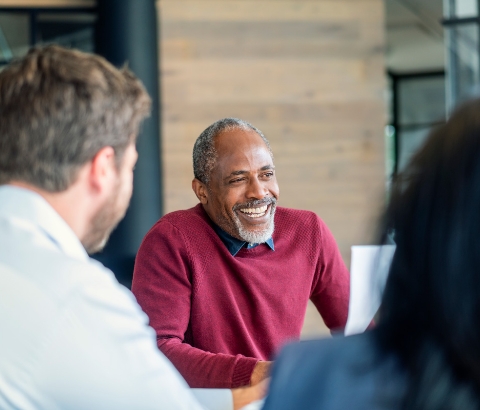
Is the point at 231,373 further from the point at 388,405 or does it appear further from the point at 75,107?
the point at 388,405

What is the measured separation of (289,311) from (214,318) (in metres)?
0.23

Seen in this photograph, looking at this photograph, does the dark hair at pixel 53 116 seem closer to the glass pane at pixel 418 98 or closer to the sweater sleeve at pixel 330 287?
the sweater sleeve at pixel 330 287

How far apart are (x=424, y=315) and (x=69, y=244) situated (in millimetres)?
602

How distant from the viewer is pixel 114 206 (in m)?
1.19

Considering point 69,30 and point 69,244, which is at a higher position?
point 69,30

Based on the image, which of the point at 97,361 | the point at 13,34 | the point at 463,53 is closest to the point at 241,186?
the point at 97,361

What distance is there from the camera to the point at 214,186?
197 centimetres

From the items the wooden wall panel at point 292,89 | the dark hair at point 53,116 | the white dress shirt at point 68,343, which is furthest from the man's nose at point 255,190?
the wooden wall panel at point 292,89

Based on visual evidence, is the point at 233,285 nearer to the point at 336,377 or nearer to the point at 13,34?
the point at 336,377

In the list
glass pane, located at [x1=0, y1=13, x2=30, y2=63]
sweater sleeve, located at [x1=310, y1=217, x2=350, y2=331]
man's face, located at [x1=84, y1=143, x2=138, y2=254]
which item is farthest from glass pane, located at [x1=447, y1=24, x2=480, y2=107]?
man's face, located at [x1=84, y1=143, x2=138, y2=254]

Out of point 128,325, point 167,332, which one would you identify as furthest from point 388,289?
point 167,332

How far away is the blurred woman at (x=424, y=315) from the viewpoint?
61 cm

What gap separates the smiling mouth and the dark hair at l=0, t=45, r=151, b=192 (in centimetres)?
86

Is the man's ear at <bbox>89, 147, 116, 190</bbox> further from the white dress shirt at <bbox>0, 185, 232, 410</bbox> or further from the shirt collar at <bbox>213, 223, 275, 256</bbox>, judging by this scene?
the shirt collar at <bbox>213, 223, 275, 256</bbox>
